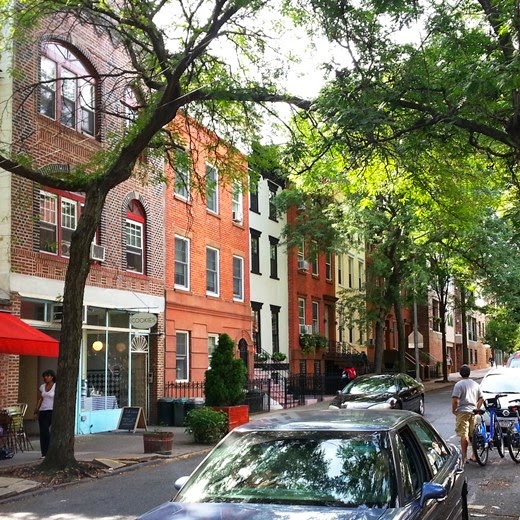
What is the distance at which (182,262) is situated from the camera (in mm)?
22844

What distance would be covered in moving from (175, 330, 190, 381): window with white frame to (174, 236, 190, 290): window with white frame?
1618mm

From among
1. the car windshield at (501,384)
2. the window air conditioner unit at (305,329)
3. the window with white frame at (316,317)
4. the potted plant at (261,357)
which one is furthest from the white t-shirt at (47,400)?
the window with white frame at (316,317)

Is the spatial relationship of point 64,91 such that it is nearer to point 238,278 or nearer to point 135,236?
point 135,236

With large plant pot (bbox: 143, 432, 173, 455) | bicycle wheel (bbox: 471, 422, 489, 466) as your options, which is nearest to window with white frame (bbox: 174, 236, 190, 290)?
large plant pot (bbox: 143, 432, 173, 455)

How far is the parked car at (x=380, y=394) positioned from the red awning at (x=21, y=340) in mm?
6940

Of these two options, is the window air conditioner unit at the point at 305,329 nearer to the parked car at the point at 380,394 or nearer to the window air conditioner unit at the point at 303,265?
the window air conditioner unit at the point at 303,265

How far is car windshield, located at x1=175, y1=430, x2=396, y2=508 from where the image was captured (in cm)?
419

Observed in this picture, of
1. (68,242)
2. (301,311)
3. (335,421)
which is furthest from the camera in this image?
(301,311)

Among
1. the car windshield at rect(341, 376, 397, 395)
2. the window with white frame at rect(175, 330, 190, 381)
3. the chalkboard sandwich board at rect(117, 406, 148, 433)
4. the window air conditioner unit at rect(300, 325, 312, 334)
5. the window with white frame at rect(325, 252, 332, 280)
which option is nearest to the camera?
the car windshield at rect(341, 376, 397, 395)

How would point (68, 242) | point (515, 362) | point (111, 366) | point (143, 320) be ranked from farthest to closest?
1. point (515, 362)
2. point (111, 366)
3. point (143, 320)
4. point (68, 242)

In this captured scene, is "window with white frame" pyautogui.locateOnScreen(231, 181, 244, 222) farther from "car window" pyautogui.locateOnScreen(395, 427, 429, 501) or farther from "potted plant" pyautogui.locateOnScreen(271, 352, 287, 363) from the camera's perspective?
"car window" pyautogui.locateOnScreen(395, 427, 429, 501)

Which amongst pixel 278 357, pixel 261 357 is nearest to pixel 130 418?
pixel 261 357

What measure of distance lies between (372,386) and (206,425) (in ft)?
15.5

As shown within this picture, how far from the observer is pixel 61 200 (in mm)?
17078
